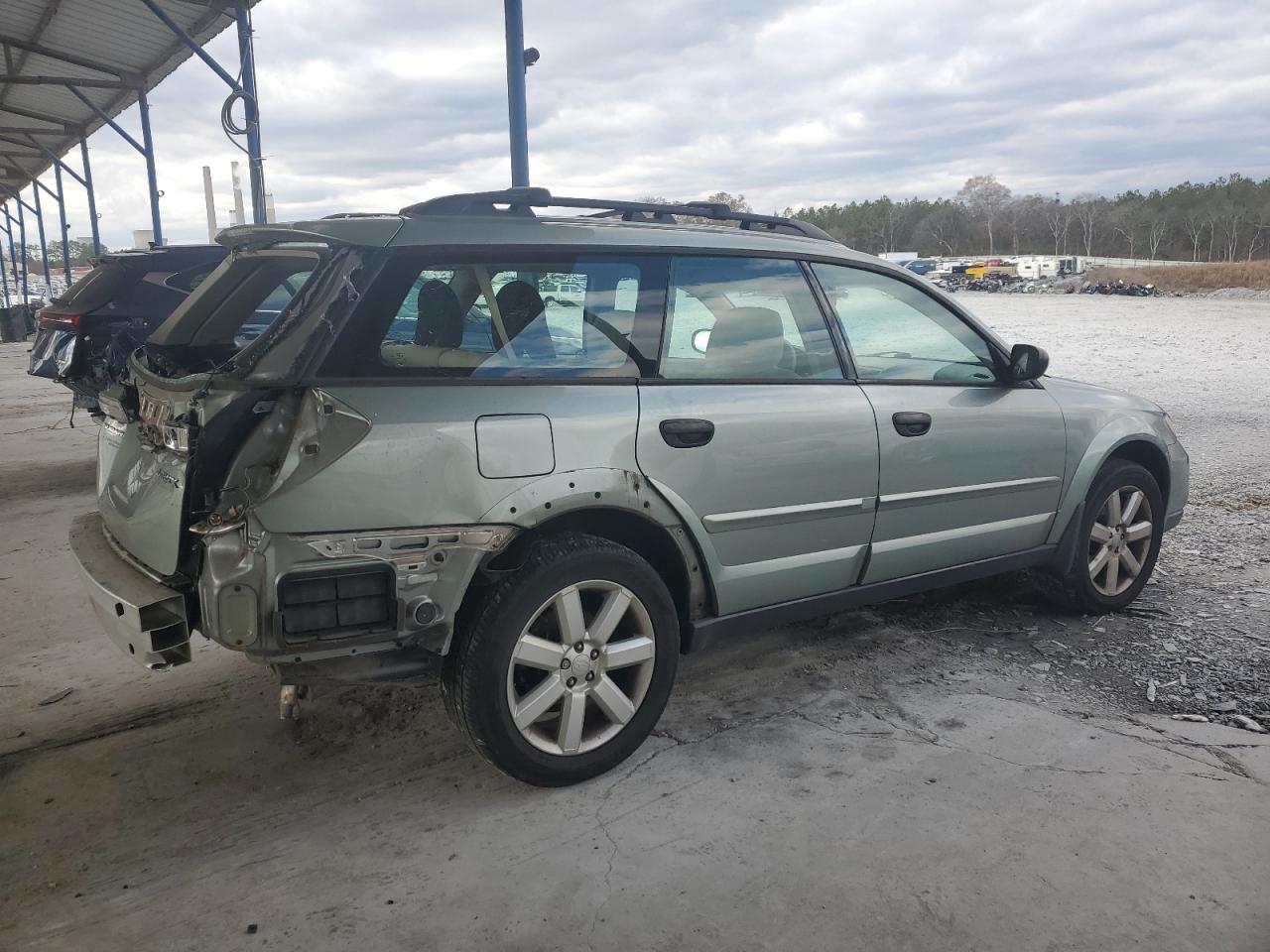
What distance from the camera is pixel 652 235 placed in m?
3.37

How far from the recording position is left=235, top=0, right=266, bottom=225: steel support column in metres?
12.2

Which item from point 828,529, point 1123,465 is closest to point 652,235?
point 828,529

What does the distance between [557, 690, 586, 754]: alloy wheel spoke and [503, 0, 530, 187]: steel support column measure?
5296 mm

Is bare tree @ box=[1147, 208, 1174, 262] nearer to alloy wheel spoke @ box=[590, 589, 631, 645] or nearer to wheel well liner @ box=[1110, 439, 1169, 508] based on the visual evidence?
wheel well liner @ box=[1110, 439, 1169, 508]

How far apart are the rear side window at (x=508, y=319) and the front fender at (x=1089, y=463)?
2261mm

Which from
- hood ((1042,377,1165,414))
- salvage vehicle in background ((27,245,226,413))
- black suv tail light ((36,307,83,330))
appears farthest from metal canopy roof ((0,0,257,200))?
hood ((1042,377,1165,414))

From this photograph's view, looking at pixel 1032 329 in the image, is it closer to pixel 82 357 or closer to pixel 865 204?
pixel 82 357

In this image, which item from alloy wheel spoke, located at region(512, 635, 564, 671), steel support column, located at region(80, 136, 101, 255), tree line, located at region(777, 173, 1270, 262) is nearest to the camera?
alloy wheel spoke, located at region(512, 635, 564, 671)

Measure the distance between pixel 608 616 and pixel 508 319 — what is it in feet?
3.29

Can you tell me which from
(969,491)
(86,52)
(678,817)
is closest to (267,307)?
(678,817)

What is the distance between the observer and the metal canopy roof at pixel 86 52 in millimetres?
13109

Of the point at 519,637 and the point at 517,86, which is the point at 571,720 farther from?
the point at 517,86

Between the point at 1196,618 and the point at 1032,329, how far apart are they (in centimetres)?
2148

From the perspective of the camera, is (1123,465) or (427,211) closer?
(427,211)
